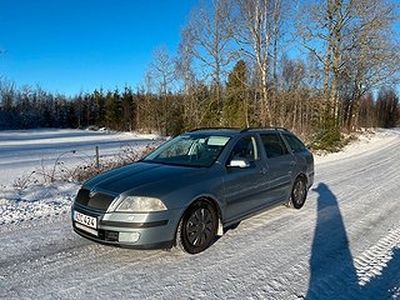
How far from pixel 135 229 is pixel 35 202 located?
4158 millimetres

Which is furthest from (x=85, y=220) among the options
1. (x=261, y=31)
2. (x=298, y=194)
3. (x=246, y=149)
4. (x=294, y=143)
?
(x=261, y=31)

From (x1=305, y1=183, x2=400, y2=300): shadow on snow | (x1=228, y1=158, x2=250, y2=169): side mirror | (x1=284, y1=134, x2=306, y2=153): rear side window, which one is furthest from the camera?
(x1=284, y1=134, x2=306, y2=153): rear side window

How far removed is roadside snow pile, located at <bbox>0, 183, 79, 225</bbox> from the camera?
5992 mm

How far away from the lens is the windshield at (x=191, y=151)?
16.0ft

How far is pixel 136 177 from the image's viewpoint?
A: 14.0ft

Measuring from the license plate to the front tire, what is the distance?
103 centimetres

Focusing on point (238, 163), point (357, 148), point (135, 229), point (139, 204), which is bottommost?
point (357, 148)

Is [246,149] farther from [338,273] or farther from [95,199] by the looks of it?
[95,199]

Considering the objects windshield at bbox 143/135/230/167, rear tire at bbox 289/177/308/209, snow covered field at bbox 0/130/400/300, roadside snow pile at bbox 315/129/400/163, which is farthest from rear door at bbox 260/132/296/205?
roadside snow pile at bbox 315/129/400/163

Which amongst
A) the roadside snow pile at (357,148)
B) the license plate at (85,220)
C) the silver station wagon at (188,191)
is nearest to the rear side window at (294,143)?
the silver station wagon at (188,191)

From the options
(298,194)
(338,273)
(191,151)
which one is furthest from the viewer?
(298,194)

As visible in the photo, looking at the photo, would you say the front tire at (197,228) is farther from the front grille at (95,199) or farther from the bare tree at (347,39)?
the bare tree at (347,39)

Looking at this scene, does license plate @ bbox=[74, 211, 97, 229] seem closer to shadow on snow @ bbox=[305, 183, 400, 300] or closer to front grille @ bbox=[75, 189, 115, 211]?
front grille @ bbox=[75, 189, 115, 211]

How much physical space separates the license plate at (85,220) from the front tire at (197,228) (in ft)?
3.37
